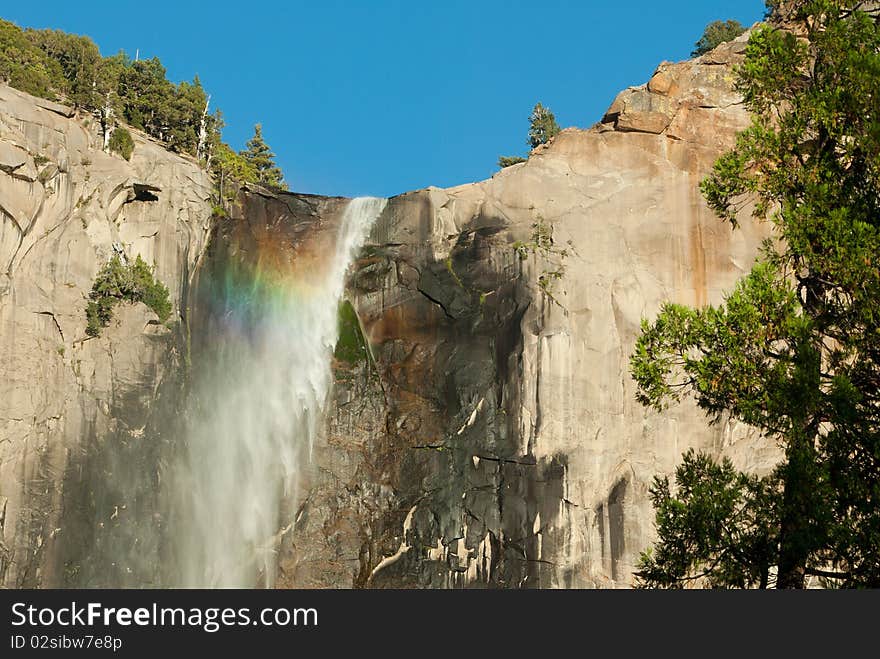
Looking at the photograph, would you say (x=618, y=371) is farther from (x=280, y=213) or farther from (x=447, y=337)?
(x=280, y=213)

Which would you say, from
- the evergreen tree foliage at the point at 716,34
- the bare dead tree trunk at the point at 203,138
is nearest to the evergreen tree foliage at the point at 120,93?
the bare dead tree trunk at the point at 203,138

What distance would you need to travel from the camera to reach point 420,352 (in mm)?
40125

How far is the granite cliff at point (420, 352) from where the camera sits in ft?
116

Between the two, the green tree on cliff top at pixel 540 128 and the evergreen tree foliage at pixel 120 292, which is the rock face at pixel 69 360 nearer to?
the evergreen tree foliage at pixel 120 292

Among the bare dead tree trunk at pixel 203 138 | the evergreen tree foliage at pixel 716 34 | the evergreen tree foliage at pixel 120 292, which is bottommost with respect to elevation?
the evergreen tree foliage at pixel 120 292

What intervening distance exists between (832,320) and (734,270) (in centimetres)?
2444

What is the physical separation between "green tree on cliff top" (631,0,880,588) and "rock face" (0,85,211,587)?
77.1 ft

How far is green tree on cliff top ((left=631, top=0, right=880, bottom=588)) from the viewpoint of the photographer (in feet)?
49.5

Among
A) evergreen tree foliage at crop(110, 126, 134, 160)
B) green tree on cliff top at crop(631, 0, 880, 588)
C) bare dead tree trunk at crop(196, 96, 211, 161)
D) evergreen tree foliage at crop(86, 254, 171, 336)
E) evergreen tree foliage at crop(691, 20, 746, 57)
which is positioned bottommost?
green tree on cliff top at crop(631, 0, 880, 588)

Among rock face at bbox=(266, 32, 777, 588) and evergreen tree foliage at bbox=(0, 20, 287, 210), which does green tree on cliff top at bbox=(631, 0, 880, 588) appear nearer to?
rock face at bbox=(266, 32, 777, 588)

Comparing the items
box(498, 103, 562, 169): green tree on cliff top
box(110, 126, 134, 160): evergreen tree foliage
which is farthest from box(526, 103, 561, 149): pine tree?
box(110, 126, 134, 160): evergreen tree foliage

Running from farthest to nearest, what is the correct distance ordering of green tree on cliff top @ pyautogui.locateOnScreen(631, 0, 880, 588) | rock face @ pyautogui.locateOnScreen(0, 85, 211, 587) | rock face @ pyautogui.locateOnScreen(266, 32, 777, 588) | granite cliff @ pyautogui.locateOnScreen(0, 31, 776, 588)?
rock face @ pyautogui.locateOnScreen(266, 32, 777, 588) < granite cliff @ pyautogui.locateOnScreen(0, 31, 776, 588) < rock face @ pyautogui.locateOnScreen(0, 85, 211, 587) < green tree on cliff top @ pyautogui.locateOnScreen(631, 0, 880, 588)

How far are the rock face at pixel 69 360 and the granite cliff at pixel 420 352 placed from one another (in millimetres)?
71

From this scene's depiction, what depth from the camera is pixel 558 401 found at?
38062mm
